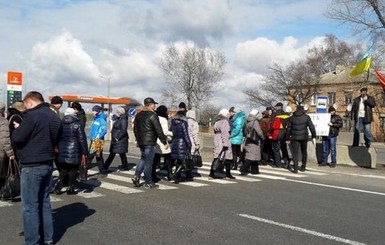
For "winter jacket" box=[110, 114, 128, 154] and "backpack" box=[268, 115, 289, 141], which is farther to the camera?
"backpack" box=[268, 115, 289, 141]

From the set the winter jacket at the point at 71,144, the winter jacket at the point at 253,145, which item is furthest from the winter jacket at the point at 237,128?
the winter jacket at the point at 71,144

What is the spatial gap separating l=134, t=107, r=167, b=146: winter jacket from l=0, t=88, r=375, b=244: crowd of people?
0.05 feet

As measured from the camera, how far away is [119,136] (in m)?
12.9

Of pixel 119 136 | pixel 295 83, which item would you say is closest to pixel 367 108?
pixel 119 136

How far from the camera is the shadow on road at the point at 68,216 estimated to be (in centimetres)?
656

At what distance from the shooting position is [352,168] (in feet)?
50.1

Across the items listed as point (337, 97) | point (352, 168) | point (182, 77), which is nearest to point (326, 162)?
point (352, 168)

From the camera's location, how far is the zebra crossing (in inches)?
386

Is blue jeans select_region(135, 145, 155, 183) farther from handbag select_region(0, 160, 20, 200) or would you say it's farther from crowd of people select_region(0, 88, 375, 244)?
handbag select_region(0, 160, 20, 200)

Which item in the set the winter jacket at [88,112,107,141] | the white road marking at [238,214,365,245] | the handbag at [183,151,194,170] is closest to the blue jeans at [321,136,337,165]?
the handbag at [183,151,194,170]

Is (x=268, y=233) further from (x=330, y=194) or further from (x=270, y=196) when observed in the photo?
(x=330, y=194)

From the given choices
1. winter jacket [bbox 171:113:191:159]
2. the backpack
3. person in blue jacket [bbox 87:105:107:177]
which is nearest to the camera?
winter jacket [bbox 171:113:191:159]

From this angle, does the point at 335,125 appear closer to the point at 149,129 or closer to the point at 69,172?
the point at 149,129

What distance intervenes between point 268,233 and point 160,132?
13.6ft
